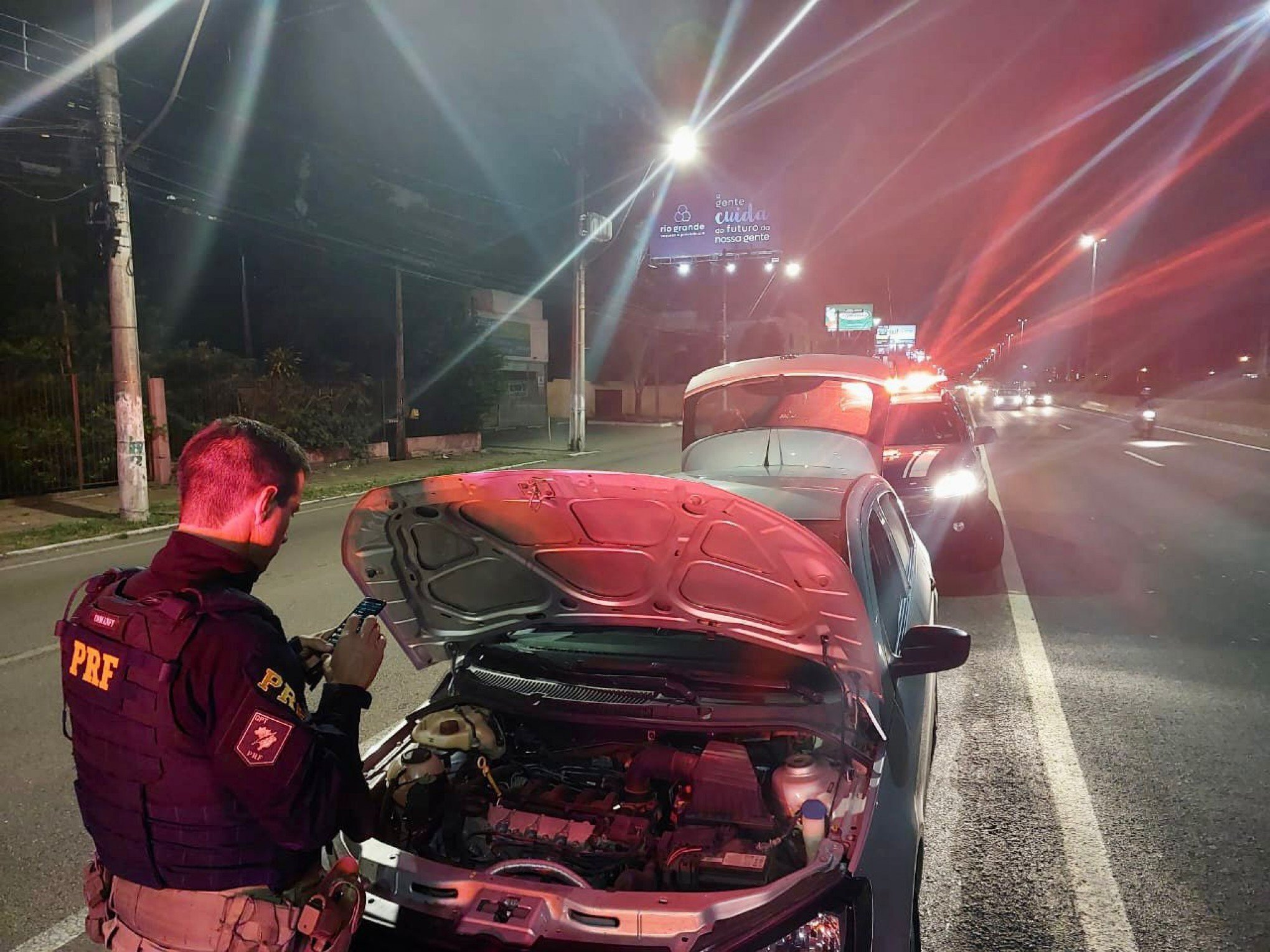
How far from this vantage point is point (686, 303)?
192 feet

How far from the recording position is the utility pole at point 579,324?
22531mm

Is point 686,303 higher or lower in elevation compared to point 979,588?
higher

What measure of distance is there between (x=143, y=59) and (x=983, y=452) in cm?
2332

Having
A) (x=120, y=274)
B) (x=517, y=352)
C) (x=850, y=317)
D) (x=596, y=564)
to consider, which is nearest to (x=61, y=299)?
(x=120, y=274)

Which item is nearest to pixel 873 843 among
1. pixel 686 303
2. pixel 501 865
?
pixel 501 865

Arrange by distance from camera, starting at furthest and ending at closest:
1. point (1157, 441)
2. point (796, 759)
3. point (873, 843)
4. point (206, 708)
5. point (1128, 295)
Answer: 1. point (1128, 295)
2. point (1157, 441)
3. point (796, 759)
4. point (873, 843)
5. point (206, 708)

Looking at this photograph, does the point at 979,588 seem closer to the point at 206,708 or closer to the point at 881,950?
the point at 881,950

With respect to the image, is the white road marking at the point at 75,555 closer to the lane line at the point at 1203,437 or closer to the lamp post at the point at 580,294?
the lamp post at the point at 580,294

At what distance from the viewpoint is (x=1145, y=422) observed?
23.9 meters

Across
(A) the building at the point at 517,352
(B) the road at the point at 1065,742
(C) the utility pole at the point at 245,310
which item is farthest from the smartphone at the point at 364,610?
(A) the building at the point at 517,352

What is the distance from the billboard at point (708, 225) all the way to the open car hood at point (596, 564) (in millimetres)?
32287

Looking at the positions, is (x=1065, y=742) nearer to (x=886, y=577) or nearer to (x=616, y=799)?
(x=886, y=577)

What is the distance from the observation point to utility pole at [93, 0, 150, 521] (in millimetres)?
11203

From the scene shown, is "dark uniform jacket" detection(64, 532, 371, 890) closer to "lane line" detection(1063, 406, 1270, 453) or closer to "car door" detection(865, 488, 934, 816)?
"car door" detection(865, 488, 934, 816)
